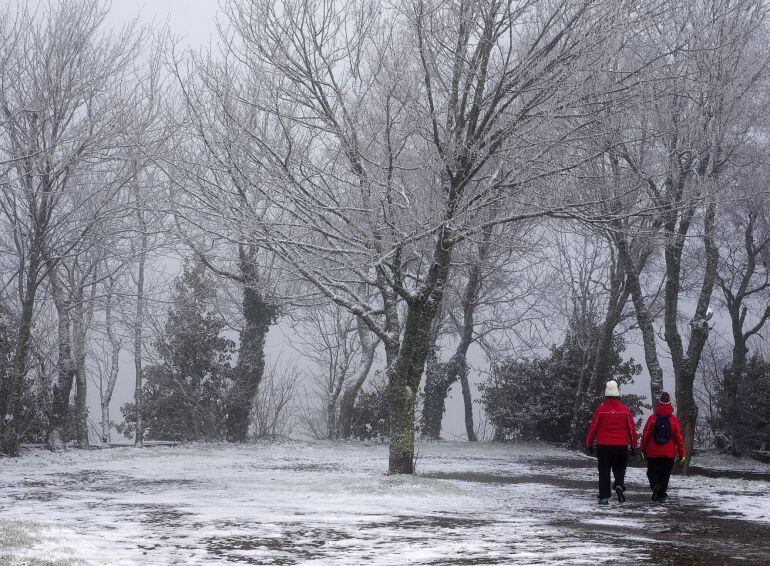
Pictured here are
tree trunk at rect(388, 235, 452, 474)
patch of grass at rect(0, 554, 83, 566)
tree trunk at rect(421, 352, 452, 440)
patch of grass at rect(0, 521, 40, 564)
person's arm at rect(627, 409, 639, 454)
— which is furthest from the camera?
tree trunk at rect(421, 352, 452, 440)

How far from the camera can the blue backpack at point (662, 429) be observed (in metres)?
12.6

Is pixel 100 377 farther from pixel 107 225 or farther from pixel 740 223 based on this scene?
pixel 740 223

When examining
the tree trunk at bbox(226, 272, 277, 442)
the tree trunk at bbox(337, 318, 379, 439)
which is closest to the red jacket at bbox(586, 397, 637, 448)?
the tree trunk at bbox(226, 272, 277, 442)

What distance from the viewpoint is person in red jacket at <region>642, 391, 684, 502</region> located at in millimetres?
12602

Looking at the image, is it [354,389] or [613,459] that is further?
[354,389]

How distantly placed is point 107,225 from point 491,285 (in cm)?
1315

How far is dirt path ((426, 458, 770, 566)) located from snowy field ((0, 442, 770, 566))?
25 mm

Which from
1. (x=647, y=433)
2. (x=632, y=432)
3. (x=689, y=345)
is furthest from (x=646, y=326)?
(x=632, y=432)

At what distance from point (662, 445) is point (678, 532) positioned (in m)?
3.62

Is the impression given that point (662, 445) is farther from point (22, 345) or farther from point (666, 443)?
point (22, 345)

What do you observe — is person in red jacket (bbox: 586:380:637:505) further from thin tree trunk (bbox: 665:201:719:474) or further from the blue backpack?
thin tree trunk (bbox: 665:201:719:474)

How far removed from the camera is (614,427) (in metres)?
12.3

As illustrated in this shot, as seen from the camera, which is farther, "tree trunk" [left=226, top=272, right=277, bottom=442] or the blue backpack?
"tree trunk" [left=226, top=272, right=277, bottom=442]

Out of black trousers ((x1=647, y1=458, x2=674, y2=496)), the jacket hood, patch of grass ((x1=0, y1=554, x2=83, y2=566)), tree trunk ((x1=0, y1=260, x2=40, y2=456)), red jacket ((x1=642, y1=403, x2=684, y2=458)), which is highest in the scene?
tree trunk ((x1=0, y1=260, x2=40, y2=456))
